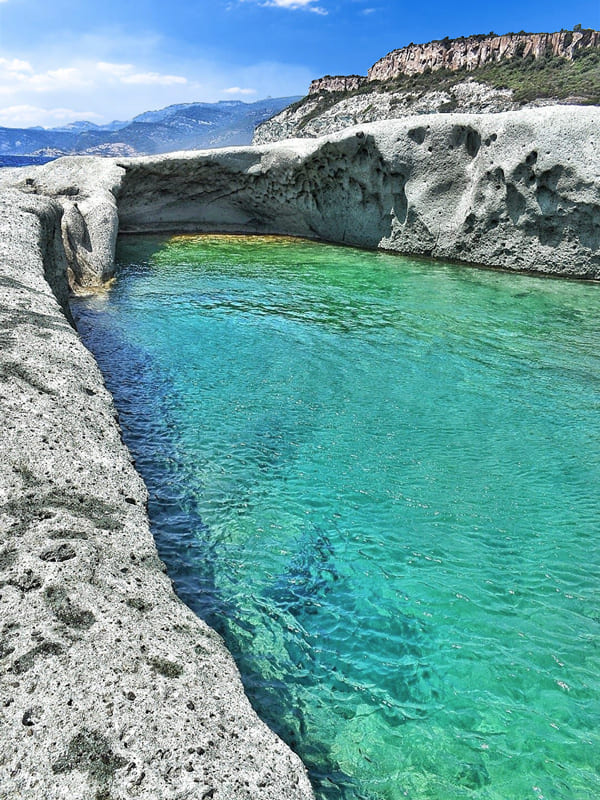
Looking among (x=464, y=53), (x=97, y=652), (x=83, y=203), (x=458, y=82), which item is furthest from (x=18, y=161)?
(x=97, y=652)

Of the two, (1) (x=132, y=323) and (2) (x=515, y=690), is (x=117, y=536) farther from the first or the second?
Result: (1) (x=132, y=323)

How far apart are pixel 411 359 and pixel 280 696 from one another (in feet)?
17.9

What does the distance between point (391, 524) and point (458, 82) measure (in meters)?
83.9

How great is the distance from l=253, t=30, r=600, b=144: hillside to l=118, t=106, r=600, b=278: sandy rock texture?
48.8 m

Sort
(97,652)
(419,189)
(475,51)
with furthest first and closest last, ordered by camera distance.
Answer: (475,51) < (419,189) < (97,652)

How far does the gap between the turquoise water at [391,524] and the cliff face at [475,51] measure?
82.5 m

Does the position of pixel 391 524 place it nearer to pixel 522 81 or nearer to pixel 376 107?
pixel 522 81

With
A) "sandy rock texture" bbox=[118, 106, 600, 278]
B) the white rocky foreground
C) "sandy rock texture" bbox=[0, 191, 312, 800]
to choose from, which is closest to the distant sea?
"sandy rock texture" bbox=[118, 106, 600, 278]

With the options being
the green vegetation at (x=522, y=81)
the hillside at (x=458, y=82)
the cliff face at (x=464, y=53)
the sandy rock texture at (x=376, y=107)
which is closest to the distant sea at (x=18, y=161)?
the sandy rock texture at (x=376, y=107)

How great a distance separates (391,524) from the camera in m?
4.50

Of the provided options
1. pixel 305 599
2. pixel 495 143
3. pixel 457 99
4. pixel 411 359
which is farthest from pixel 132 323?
pixel 457 99

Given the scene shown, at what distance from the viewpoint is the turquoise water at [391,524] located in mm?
2912

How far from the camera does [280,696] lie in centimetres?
308

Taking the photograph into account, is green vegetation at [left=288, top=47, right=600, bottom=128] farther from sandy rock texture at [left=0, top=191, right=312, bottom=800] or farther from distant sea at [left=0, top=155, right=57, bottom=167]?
sandy rock texture at [left=0, top=191, right=312, bottom=800]
